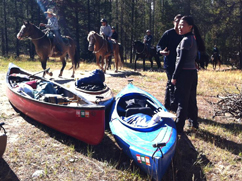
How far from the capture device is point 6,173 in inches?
130

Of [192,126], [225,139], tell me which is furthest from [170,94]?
[225,139]

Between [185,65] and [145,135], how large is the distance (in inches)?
66.9

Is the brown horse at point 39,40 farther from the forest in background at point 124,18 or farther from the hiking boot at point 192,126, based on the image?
the forest in background at point 124,18

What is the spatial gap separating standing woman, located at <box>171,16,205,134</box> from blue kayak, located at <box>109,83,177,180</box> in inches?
19.6

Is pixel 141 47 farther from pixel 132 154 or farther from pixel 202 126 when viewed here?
pixel 132 154

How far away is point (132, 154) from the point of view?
3.46m

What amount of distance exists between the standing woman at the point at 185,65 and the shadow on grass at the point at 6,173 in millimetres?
3169

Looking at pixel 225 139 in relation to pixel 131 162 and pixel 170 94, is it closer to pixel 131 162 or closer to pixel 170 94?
pixel 170 94

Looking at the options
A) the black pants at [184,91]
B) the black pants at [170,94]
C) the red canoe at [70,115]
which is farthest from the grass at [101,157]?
the black pants at [170,94]

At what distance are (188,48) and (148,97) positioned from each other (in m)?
1.67

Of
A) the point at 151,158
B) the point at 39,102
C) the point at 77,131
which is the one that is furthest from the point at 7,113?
the point at 151,158

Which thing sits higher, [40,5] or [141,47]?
[40,5]

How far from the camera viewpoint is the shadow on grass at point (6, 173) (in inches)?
125

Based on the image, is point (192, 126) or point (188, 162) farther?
point (192, 126)
